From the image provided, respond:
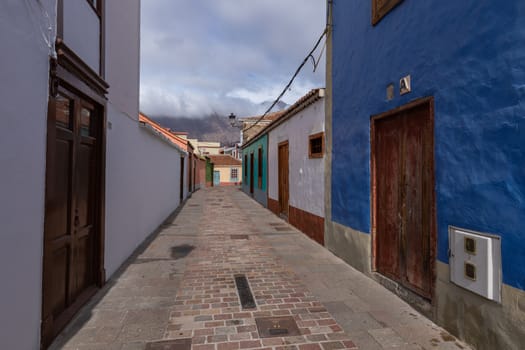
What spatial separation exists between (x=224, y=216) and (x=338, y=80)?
6.98 m

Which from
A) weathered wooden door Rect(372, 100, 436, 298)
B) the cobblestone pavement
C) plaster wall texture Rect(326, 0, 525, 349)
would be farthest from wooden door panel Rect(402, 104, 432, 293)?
the cobblestone pavement

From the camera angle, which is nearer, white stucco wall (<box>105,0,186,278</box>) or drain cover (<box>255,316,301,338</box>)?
drain cover (<box>255,316,301,338</box>)

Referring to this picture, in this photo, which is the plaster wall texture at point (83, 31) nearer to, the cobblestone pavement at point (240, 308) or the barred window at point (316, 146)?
the cobblestone pavement at point (240, 308)

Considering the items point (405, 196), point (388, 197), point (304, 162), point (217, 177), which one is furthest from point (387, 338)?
point (217, 177)

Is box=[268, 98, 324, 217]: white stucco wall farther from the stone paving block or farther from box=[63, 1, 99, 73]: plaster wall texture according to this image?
box=[63, 1, 99, 73]: plaster wall texture

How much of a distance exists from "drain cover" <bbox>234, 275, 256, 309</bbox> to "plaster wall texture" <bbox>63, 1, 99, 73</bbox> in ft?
11.9

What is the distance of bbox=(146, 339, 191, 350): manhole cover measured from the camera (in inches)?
111

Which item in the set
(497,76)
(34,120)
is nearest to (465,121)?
(497,76)

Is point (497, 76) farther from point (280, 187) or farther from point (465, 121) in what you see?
point (280, 187)

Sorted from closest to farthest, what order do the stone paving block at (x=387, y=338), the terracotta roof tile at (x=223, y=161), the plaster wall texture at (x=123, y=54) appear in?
the stone paving block at (x=387, y=338)
the plaster wall texture at (x=123, y=54)
the terracotta roof tile at (x=223, y=161)

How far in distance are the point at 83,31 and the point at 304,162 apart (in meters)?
5.66

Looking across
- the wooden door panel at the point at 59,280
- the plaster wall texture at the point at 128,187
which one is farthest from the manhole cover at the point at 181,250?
the wooden door panel at the point at 59,280

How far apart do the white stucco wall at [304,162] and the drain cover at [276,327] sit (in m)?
3.69

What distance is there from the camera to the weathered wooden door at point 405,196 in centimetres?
363
